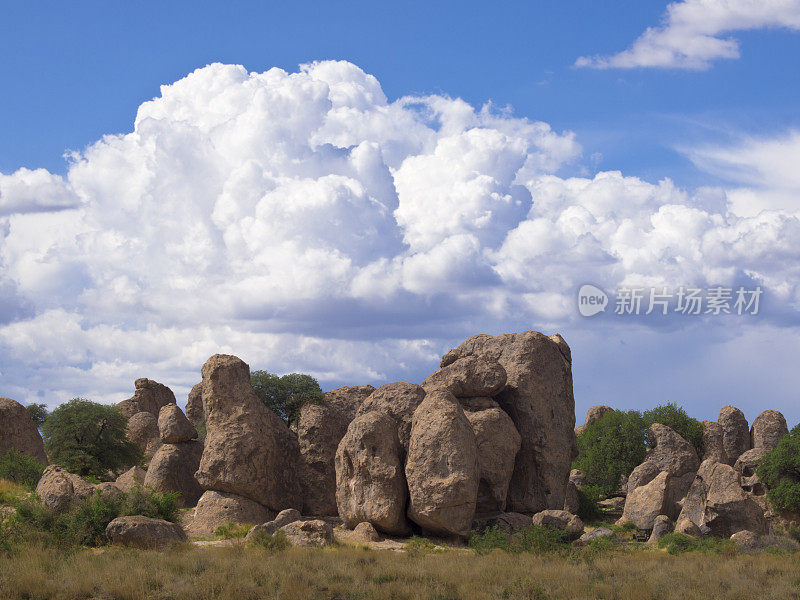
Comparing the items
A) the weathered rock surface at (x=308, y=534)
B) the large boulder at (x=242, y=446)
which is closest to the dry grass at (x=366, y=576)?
the weathered rock surface at (x=308, y=534)

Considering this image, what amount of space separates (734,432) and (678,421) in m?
4.87

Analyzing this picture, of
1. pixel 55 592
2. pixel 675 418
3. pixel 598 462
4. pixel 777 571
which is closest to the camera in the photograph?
pixel 55 592

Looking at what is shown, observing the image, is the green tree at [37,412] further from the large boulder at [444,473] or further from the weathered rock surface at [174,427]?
the large boulder at [444,473]

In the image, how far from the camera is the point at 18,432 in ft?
139

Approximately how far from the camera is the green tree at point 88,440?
42281 mm

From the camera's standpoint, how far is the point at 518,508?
3088 centimetres

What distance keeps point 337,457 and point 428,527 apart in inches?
159

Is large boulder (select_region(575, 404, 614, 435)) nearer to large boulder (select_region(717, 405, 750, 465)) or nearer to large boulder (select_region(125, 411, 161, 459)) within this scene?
large boulder (select_region(717, 405, 750, 465))

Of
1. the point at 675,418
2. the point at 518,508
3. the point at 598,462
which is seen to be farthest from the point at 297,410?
the point at 675,418

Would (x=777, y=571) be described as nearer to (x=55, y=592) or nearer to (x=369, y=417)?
(x=369, y=417)

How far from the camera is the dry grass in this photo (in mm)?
17500

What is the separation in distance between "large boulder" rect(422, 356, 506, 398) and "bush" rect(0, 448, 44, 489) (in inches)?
720

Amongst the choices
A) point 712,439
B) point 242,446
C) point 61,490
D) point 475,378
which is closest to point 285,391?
point 242,446

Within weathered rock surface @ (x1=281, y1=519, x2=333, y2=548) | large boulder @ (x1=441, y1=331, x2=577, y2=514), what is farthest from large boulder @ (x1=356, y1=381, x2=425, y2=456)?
weathered rock surface @ (x1=281, y1=519, x2=333, y2=548)
